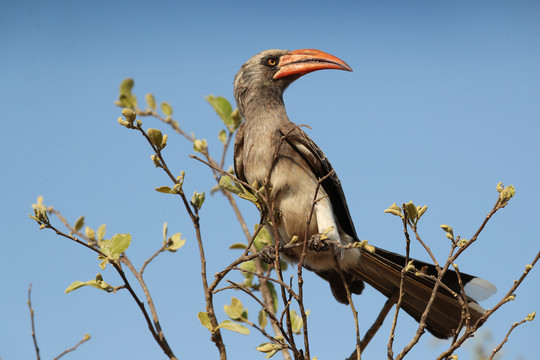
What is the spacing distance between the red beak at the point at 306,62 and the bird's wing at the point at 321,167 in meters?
0.51

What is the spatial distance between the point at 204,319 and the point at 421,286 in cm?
164

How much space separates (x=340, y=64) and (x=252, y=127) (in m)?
0.76

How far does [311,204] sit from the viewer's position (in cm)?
359

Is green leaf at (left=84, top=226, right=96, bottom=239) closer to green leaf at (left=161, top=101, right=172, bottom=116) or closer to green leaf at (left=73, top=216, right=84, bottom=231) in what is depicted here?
green leaf at (left=73, top=216, right=84, bottom=231)

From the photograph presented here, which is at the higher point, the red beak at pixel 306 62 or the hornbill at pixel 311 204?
the red beak at pixel 306 62

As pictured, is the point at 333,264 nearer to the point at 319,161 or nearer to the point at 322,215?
the point at 322,215

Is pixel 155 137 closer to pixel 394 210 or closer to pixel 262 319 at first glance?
pixel 394 210

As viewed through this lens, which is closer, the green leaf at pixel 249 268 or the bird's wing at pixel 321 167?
the bird's wing at pixel 321 167

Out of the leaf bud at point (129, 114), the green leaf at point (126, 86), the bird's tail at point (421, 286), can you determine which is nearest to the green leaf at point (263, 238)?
the bird's tail at point (421, 286)

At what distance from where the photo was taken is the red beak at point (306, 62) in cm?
385

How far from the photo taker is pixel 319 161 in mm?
3707

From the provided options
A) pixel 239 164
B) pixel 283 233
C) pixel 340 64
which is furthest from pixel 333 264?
pixel 340 64

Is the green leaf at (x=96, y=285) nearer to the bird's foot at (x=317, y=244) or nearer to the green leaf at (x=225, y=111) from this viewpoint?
the bird's foot at (x=317, y=244)

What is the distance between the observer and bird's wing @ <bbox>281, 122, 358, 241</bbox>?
3.67 m
